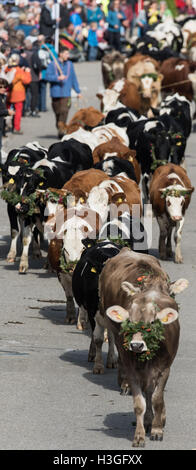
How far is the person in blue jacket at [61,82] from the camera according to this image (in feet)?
93.9

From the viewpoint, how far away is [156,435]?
10.0 metres

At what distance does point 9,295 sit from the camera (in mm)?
15844

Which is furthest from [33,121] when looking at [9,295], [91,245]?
[91,245]

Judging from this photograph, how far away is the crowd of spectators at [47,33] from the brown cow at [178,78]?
279 cm

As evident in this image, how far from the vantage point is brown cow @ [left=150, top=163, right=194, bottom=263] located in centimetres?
1762

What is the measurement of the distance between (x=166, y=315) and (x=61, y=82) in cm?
1919

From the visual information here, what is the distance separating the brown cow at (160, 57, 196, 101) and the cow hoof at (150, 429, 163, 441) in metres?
22.7

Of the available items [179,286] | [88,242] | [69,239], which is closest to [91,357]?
[88,242]

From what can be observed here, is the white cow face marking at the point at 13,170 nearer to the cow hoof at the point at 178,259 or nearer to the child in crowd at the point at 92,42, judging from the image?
the cow hoof at the point at 178,259

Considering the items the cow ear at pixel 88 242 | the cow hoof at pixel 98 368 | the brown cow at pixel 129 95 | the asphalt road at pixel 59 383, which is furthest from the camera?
the brown cow at pixel 129 95

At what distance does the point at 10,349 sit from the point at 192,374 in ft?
6.58

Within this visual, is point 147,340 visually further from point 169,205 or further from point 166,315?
point 169,205

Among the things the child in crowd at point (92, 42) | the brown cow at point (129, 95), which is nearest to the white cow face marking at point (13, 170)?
the brown cow at point (129, 95)
